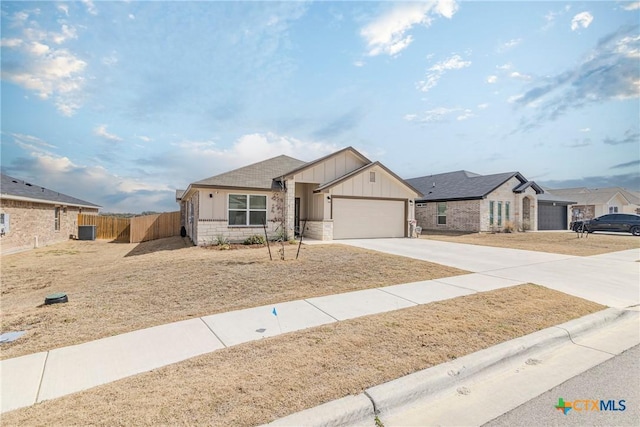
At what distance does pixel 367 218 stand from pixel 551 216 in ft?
74.8

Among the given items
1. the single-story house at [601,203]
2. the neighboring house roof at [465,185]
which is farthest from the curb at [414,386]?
the single-story house at [601,203]

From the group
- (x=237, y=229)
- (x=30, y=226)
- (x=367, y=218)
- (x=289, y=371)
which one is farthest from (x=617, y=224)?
(x=30, y=226)

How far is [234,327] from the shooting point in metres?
4.96

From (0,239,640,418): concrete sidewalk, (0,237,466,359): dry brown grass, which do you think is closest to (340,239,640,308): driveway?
(0,239,640,418): concrete sidewalk

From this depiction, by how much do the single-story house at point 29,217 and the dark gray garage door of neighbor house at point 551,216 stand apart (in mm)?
38031

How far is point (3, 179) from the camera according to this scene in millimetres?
17312

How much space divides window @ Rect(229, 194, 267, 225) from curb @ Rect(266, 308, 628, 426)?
13.0 metres

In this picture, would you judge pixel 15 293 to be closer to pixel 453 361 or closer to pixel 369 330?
pixel 369 330

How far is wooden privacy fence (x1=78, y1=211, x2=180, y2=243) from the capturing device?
21828 mm

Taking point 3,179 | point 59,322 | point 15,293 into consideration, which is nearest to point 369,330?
point 59,322

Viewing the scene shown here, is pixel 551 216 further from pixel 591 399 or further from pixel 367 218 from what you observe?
pixel 591 399

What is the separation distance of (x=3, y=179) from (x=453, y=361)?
24337mm

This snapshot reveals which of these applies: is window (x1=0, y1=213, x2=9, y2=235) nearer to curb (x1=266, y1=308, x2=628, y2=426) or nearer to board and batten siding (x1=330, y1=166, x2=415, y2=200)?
board and batten siding (x1=330, y1=166, x2=415, y2=200)

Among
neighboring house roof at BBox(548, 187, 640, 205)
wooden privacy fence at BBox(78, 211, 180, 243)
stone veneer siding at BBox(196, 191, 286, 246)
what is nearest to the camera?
stone veneer siding at BBox(196, 191, 286, 246)
